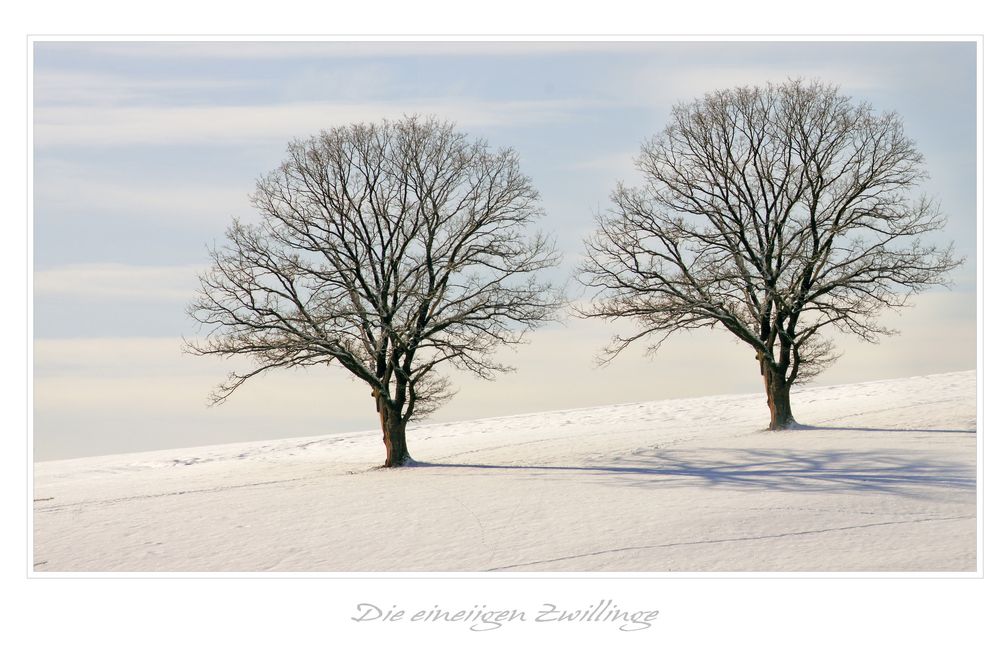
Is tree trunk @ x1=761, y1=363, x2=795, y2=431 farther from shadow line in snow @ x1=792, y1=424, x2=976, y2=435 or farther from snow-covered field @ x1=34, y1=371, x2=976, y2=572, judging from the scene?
snow-covered field @ x1=34, y1=371, x2=976, y2=572

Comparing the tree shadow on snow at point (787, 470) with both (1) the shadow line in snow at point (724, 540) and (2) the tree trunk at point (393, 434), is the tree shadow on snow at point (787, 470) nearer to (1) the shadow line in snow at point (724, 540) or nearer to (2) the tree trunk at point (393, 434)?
(2) the tree trunk at point (393, 434)

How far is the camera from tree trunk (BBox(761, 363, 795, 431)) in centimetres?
3039

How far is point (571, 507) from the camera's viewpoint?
20.0 metres

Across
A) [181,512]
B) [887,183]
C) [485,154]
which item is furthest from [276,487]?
[887,183]

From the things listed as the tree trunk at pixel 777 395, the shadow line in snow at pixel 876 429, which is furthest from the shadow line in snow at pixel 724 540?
the tree trunk at pixel 777 395

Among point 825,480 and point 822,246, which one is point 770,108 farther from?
point 825,480

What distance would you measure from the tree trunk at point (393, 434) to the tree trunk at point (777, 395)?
12.4 meters

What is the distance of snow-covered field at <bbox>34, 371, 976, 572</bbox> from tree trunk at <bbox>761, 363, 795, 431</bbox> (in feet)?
2.84

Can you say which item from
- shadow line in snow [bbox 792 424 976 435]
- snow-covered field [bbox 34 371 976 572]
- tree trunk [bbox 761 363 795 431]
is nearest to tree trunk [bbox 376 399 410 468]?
snow-covered field [bbox 34 371 976 572]

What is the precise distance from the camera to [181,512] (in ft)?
71.8

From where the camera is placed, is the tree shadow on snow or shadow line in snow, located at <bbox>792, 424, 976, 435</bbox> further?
shadow line in snow, located at <bbox>792, 424, 976, 435</bbox>

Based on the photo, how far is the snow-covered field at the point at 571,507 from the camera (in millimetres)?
16578

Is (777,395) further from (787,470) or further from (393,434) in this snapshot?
(393,434)
